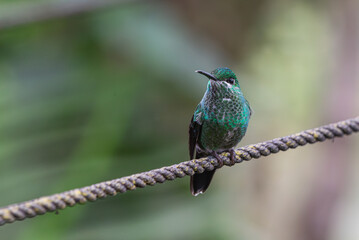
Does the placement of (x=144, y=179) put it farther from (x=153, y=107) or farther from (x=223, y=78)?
(x=153, y=107)

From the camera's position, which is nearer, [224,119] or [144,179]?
[144,179]

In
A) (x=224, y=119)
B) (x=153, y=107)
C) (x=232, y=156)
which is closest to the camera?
(x=232, y=156)

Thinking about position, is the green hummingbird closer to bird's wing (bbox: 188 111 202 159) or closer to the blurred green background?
bird's wing (bbox: 188 111 202 159)

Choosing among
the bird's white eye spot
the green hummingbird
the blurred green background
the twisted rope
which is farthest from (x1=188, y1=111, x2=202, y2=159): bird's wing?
the blurred green background

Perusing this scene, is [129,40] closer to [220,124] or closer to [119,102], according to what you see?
[119,102]

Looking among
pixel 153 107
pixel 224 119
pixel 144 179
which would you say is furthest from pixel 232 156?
pixel 153 107

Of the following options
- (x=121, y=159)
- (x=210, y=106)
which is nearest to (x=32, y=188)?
(x=121, y=159)
